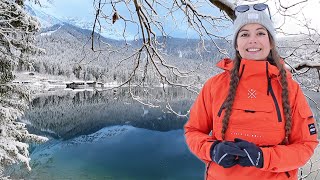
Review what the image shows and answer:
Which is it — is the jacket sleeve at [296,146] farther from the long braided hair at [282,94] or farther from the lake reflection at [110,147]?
the lake reflection at [110,147]

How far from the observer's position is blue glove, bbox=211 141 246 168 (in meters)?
1.20

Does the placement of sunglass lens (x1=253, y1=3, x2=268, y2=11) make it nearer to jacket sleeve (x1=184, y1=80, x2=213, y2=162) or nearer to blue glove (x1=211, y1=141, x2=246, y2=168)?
jacket sleeve (x1=184, y1=80, x2=213, y2=162)

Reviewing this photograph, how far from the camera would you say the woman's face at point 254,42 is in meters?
1.42

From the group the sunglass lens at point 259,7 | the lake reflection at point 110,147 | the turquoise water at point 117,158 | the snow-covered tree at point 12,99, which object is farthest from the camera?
the lake reflection at point 110,147

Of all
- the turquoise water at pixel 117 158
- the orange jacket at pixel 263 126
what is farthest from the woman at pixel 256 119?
the turquoise water at pixel 117 158

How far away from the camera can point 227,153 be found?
1208 mm

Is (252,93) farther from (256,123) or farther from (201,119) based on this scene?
(201,119)

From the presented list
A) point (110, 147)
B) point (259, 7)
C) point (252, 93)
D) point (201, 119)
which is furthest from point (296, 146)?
point (110, 147)

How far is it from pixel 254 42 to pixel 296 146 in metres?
0.49

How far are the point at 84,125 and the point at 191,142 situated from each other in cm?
2992

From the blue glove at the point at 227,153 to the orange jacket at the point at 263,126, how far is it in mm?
79

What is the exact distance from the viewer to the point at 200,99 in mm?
1529

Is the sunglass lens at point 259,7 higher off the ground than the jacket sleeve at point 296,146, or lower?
higher

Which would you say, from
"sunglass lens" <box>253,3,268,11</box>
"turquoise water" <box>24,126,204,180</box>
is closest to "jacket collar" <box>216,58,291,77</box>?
"sunglass lens" <box>253,3,268,11</box>
